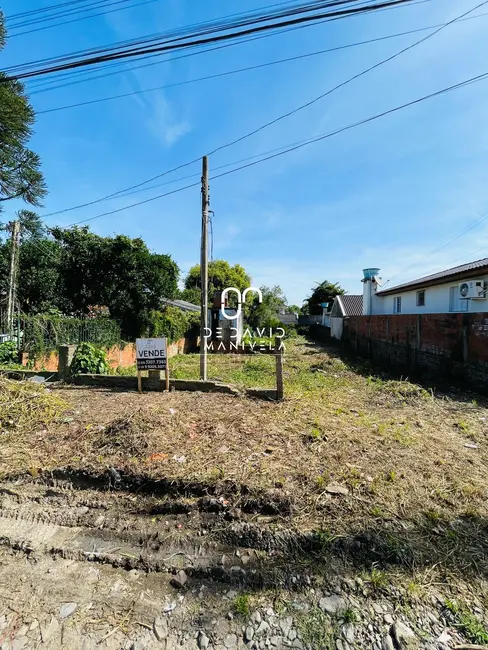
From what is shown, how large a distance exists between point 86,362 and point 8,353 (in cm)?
261

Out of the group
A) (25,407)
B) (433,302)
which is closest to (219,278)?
(433,302)

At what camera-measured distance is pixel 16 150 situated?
8.87m

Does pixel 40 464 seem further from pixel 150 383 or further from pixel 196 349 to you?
pixel 196 349

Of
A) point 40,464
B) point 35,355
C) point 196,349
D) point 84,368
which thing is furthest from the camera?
point 196,349

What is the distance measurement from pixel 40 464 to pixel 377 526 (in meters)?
3.39

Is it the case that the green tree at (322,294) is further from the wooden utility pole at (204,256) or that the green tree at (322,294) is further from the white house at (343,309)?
the wooden utility pole at (204,256)

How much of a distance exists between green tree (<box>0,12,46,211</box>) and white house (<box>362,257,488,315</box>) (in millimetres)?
13873

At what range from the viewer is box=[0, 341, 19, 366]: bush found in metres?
7.62

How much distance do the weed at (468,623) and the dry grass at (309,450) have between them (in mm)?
388

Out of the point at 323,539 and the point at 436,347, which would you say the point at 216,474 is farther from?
the point at 436,347

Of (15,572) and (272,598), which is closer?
(272,598)

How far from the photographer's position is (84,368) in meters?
6.82

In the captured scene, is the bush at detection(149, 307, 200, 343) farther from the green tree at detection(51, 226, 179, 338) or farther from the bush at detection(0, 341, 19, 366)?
the bush at detection(0, 341, 19, 366)

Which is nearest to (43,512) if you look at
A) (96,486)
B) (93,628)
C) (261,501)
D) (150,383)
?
(96,486)
